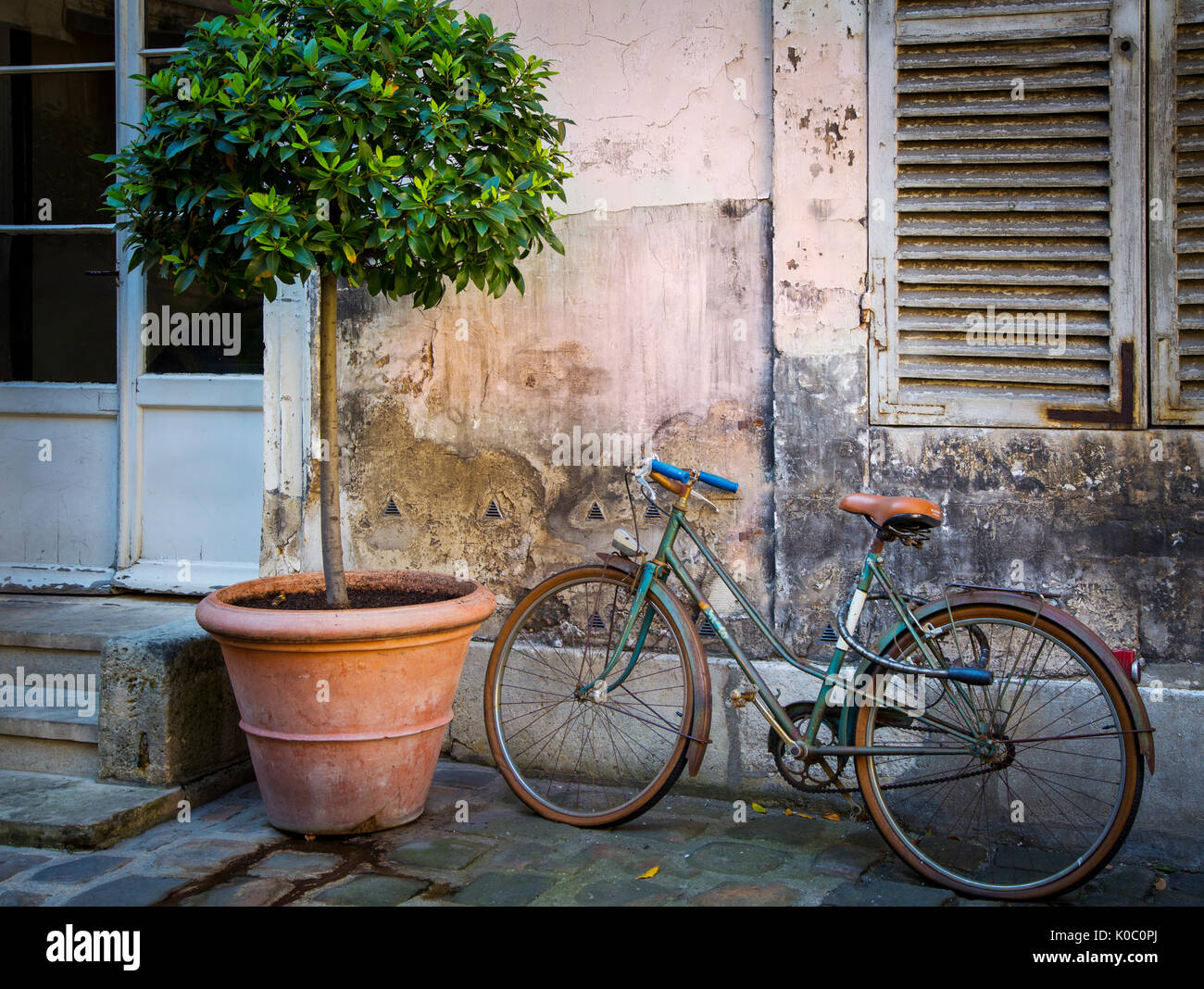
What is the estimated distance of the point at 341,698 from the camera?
124 inches

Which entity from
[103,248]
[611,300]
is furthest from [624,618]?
[103,248]

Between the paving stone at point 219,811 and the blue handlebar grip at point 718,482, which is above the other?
the blue handlebar grip at point 718,482

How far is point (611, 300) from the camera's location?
12.8ft

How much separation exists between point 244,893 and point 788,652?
1.72 meters

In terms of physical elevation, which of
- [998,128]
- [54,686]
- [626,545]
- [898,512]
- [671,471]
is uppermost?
[998,128]

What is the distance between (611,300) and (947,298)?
1.19m

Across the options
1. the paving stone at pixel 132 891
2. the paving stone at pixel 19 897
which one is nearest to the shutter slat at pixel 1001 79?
the paving stone at pixel 132 891

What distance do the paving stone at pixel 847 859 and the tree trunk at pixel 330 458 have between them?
5.53ft

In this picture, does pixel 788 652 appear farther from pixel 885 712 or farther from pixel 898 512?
pixel 898 512

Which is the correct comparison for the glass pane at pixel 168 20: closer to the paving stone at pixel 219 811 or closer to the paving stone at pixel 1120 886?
the paving stone at pixel 219 811

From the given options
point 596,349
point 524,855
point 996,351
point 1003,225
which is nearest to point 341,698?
point 524,855

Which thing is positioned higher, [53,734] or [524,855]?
[53,734]

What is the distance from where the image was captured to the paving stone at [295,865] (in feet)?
9.84

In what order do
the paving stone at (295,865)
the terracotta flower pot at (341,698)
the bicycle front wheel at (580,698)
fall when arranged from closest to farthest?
the paving stone at (295,865)
the terracotta flower pot at (341,698)
the bicycle front wheel at (580,698)
